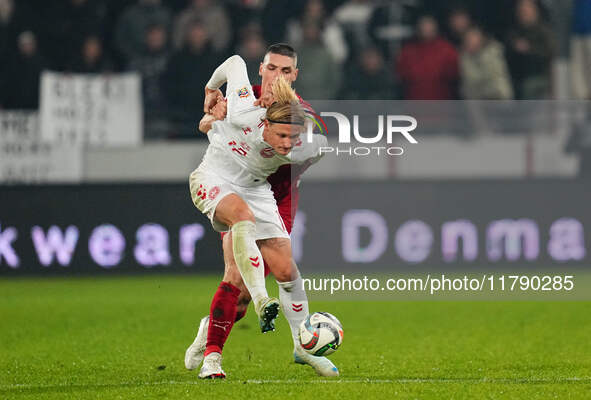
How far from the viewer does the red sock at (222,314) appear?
Result: 6.73m

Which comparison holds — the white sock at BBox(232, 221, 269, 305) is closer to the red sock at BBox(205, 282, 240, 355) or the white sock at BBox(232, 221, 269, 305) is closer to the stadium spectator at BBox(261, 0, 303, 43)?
the red sock at BBox(205, 282, 240, 355)

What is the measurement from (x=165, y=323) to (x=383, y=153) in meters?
3.91

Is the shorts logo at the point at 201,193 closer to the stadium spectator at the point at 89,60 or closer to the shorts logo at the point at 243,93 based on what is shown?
the shorts logo at the point at 243,93

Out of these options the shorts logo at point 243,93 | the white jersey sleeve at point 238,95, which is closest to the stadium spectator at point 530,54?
the white jersey sleeve at point 238,95

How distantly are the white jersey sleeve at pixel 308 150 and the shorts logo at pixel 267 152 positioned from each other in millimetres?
107

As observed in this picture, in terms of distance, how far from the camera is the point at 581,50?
13125 millimetres

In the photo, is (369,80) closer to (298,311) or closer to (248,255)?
(298,311)

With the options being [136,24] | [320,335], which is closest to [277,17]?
[136,24]

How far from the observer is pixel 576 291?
38.3 feet

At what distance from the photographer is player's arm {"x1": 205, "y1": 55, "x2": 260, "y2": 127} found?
6.60 m

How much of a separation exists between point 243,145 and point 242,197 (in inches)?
12.4

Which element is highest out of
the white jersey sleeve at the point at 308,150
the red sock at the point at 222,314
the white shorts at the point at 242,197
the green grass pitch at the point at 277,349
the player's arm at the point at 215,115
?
the player's arm at the point at 215,115

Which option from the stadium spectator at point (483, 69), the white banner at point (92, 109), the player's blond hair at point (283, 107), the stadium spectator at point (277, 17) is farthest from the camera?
the stadium spectator at point (277, 17)

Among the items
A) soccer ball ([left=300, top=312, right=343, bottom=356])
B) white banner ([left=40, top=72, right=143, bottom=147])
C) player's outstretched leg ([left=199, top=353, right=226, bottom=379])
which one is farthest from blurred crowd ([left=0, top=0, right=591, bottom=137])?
soccer ball ([left=300, top=312, right=343, bottom=356])
